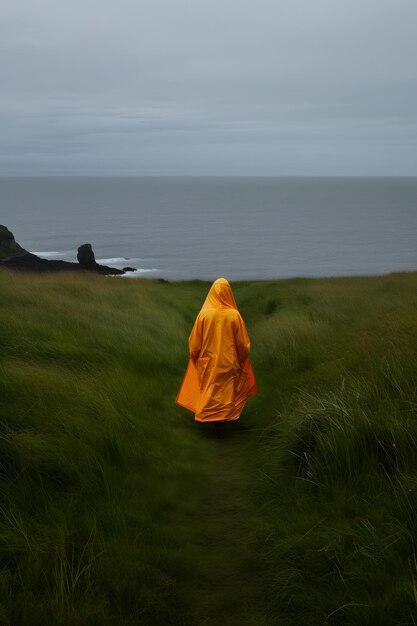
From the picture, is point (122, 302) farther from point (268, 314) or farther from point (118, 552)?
point (118, 552)

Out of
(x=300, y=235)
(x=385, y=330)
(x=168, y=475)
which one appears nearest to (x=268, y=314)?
(x=385, y=330)

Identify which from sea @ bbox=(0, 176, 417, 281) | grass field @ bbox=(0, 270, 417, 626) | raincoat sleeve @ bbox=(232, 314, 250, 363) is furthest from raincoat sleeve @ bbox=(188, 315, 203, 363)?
sea @ bbox=(0, 176, 417, 281)

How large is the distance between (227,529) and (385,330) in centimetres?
452

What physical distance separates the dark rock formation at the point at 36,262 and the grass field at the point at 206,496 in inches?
1728

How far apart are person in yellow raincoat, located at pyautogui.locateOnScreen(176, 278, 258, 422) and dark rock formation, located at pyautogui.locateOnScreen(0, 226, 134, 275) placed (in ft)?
141

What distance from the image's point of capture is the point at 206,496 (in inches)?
230

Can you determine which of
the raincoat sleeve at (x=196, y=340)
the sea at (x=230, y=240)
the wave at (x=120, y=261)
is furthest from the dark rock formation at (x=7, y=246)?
the raincoat sleeve at (x=196, y=340)

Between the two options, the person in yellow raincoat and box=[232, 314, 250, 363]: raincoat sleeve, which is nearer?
the person in yellow raincoat

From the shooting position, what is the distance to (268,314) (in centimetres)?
1903

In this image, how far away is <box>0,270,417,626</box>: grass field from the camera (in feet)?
12.5

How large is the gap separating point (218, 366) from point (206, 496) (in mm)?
2415

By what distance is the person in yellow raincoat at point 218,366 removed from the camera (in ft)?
26.3

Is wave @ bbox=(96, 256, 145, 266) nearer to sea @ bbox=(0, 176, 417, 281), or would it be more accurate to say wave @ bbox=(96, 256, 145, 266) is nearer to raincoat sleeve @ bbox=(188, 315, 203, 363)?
sea @ bbox=(0, 176, 417, 281)

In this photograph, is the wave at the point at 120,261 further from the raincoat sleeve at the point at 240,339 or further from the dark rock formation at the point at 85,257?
the raincoat sleeve at the point at 240,339
